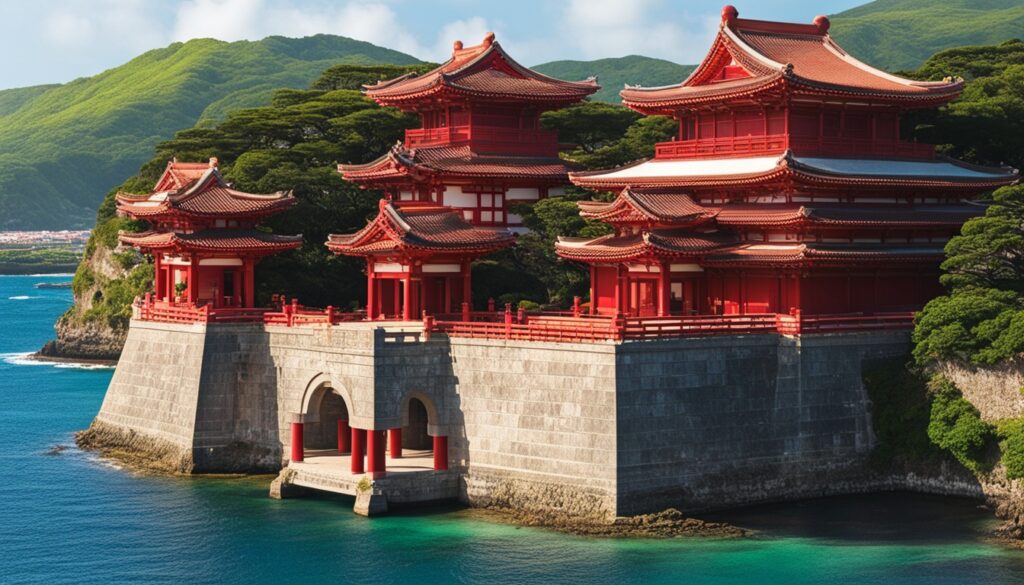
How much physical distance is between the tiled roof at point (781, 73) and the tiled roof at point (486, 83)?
555 centimetres

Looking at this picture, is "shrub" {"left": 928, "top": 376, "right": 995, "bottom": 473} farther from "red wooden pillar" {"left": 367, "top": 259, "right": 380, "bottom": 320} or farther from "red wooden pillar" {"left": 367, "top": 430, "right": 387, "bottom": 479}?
"red wooden pillar" {"left": 367, "top": 259, "right": 380, "bottom": 320}

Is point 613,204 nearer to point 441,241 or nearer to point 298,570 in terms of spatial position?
point 441,241

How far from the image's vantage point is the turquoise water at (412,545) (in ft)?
135

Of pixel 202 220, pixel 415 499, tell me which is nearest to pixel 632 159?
pixel 202 220

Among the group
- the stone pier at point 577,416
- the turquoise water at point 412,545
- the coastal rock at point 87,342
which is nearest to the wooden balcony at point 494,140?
the stone pier at point 577,416

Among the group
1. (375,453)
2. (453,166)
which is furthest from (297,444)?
(453,166)

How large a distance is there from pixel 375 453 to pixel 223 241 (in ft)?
48.6

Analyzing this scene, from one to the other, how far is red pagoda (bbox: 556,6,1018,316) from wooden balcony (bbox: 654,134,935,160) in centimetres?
5

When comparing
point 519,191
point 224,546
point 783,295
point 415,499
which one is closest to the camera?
point 224,546

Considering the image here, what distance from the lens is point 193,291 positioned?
59.3 meters

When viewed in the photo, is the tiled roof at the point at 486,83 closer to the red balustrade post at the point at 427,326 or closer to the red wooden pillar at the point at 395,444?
the red balustrade post at the point at 427,326

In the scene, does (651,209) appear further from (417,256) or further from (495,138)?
(495,138)

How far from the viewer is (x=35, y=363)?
9694 centimetres

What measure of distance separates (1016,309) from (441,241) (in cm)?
1950
